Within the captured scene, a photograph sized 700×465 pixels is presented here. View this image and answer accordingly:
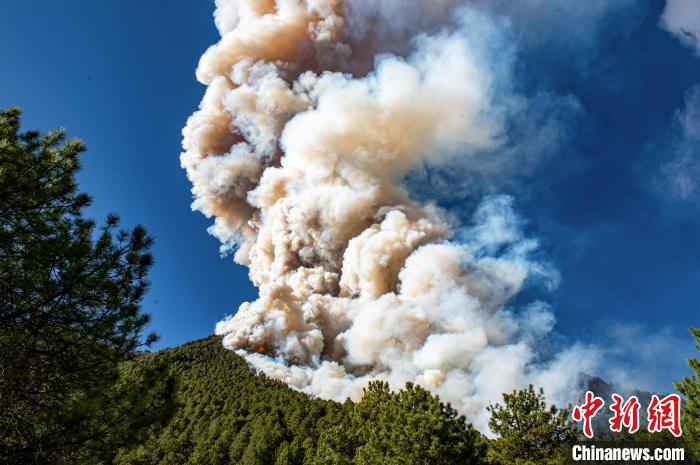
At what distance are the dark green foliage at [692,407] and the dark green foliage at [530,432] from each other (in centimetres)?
450

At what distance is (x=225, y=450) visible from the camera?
48.5 m

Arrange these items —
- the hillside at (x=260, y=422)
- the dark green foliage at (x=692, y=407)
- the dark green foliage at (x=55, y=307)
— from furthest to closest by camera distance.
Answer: the dark green foliage at (x=692, y=407)
the hillside at (x=260, y=422)
the dark green foliage at (x=55, y=307)

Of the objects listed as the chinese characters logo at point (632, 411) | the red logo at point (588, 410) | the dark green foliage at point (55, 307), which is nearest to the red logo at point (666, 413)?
the chinese characters logo at point (632, 411)

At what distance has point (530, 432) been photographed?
19969 mm

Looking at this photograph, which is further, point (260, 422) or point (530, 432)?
point (260, 422)

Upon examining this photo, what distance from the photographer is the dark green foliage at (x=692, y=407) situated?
17812 mm

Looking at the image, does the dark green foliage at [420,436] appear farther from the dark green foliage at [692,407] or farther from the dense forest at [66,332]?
the dense forest at [66,332]

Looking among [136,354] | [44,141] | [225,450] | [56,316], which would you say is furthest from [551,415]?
[225,450]

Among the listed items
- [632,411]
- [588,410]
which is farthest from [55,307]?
[632,411]

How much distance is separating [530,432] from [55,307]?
20.7 metres

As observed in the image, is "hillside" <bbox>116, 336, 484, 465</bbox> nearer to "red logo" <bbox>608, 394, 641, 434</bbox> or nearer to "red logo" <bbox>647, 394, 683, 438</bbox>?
"red logo" <bbox>608, 394, 641, 434</bbox>

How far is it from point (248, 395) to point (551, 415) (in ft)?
181

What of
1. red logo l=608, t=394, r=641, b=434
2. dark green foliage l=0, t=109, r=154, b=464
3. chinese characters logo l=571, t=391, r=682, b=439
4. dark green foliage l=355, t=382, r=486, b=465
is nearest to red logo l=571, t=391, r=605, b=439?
chinese characters logo l=571, t=391, r=682, b=439

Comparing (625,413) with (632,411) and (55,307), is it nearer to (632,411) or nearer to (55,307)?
(632,411)
